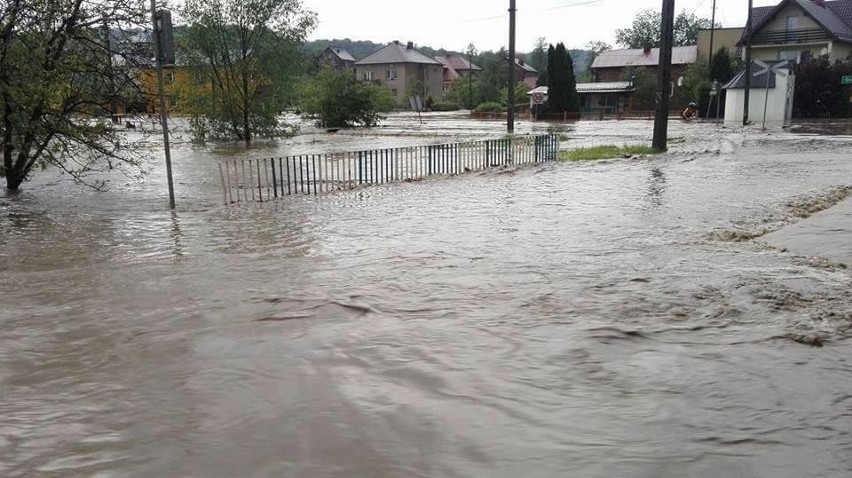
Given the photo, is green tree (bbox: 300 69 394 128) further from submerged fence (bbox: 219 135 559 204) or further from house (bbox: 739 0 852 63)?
house (bbox: 739 0 852 63)

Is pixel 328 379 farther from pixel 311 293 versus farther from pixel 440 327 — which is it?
pixel 311 293

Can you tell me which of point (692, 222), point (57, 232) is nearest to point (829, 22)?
point (692, 222)

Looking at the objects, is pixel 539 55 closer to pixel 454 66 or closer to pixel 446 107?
pixel 454 66

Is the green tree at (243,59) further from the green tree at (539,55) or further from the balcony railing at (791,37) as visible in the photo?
the green tree at (539,55)

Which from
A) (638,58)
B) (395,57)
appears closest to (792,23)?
(638,58)

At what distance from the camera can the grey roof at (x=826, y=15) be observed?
53.8 metres

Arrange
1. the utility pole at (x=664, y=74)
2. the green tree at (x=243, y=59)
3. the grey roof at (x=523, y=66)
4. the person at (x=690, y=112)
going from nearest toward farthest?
the utility pole at (x=664, y=74), the green tree at (x=243, y=59), the person at (x=690, y=112), the grey roof at (x=523, y=66)

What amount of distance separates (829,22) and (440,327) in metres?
62.1

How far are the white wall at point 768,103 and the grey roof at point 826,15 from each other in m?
15.0

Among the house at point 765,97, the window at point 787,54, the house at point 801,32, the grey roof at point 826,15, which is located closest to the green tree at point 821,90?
the house at point 765,97

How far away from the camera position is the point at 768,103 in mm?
42156

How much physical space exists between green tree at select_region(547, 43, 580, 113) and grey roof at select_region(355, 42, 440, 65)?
4248 cm

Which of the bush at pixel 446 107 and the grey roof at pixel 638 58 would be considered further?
the bush at pixel 446 107

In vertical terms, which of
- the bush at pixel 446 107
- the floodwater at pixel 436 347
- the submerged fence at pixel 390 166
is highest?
the bush at pixel 446 107
